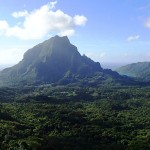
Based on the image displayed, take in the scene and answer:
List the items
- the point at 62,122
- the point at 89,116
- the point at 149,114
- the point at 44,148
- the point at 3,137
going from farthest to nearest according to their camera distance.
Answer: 1. the point at 149,114
2. the point at 89,116
3. the point at 62,122
4. the point at 3,137
5. the point at 44,148

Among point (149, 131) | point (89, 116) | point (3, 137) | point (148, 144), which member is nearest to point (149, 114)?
point (89, 116)

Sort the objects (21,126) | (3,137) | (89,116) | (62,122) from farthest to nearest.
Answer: (89,116)
(62,122)
(21,126)
(3,137)

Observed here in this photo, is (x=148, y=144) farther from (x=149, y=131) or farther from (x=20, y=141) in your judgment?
(x=20, y=141)

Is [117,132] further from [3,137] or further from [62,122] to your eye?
[3,137]

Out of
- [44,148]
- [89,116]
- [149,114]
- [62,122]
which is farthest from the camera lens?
[149,114]

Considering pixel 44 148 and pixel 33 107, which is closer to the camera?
pixel 44 148

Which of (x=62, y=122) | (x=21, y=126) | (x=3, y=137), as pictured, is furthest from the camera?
(x=62, y=122)

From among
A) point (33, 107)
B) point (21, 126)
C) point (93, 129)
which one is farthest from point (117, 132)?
point (33, 107)

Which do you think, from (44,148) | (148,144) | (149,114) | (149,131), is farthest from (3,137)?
(149,114)

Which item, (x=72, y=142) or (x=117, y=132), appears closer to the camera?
(x=72, y=142)
